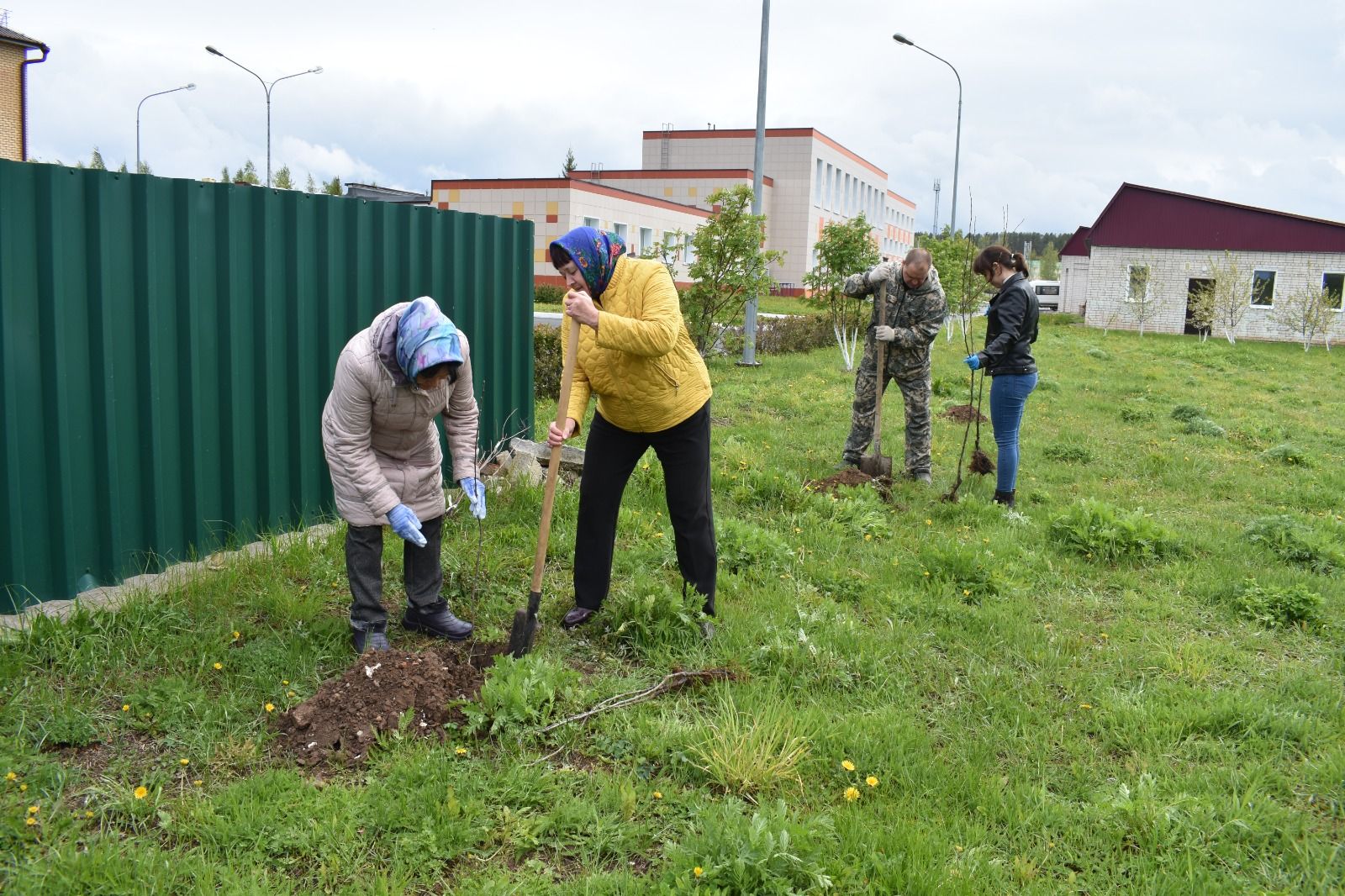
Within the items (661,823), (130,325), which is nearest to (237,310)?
(130,325)

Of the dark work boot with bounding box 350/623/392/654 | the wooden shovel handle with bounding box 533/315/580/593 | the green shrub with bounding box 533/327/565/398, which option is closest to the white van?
the green shrub with bounding box 533/327/565/398

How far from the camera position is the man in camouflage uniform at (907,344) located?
7488mm

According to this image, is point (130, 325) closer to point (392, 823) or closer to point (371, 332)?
point (371, 332)

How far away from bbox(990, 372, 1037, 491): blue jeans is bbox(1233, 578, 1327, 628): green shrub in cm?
198

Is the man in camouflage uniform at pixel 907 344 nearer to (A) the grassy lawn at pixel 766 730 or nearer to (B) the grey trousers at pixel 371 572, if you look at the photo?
(A) the grassy lawn at pixel 766 730

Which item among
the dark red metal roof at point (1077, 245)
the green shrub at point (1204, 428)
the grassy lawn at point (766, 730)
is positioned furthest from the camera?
the dark red metal roof at point (1077, 245)

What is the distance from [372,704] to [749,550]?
2.53 m

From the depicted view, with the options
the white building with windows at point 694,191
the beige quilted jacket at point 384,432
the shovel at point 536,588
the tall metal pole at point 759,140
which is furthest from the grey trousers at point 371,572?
the white building with windows at point 694,191

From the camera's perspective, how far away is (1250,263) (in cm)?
3300

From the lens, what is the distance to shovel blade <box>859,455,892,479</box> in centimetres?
784

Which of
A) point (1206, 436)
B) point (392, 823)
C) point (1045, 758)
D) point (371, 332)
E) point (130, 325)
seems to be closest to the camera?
point (392, 823)

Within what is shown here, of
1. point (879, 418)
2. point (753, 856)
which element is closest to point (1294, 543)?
point (879, 418)

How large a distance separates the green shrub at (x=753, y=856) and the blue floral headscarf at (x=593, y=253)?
2115mm

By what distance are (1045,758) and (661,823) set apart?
1478mm
